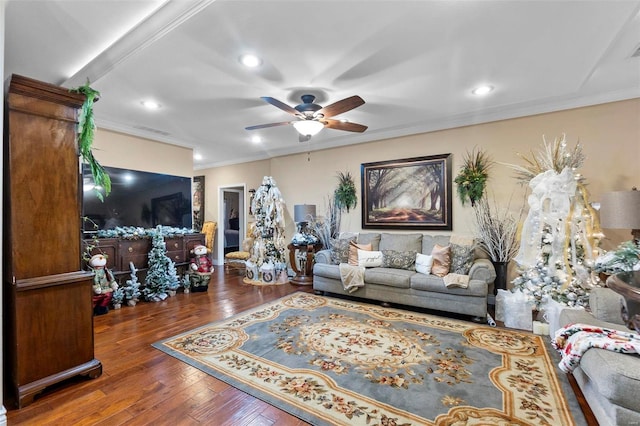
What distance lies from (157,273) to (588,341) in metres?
4.74

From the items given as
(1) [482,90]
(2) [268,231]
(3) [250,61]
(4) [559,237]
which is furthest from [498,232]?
(2) [268,231]

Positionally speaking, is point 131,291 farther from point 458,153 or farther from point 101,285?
point 458,153

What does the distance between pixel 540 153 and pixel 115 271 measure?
5.76m

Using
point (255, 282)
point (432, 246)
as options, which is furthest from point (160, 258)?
point (432, 246)

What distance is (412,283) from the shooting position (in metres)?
3.67

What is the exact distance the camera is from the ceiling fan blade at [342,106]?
105 inches

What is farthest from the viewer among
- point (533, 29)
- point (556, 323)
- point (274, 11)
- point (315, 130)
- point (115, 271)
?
point (115, 271)

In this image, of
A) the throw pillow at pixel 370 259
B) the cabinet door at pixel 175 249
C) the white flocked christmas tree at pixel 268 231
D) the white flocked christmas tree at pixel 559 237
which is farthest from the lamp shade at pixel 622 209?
the cabinet door at pixel 175 249

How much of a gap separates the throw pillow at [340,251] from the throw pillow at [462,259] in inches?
58.7

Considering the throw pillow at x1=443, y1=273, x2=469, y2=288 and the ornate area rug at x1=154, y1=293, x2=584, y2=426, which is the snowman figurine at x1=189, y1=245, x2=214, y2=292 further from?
the throw pillow at x1=443, y1=273, x2=469, y2=288

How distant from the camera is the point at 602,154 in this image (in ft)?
11.1

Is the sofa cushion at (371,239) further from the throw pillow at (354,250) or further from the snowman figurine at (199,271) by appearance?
the snowman figurine at (199,271)

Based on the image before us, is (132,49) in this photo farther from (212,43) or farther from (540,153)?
(540,153)

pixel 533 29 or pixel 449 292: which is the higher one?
pixel 533 29
